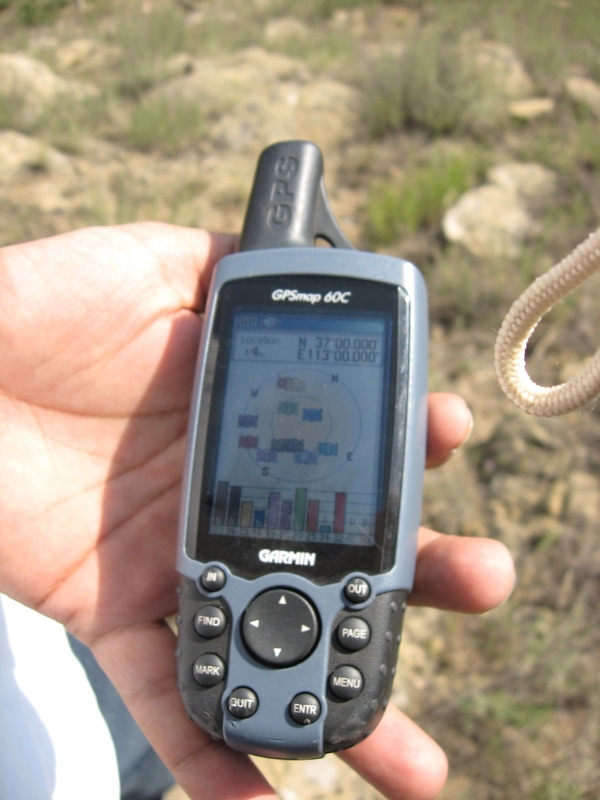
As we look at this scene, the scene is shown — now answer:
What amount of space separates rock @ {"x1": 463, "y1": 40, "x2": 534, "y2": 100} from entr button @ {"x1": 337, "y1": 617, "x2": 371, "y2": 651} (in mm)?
3734

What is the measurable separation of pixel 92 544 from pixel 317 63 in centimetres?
450

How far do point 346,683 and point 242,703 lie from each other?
0.19m

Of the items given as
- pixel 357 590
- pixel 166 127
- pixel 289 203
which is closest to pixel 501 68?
pixel 166 127

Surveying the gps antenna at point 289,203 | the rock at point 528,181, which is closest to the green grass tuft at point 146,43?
the rock at point 528,181

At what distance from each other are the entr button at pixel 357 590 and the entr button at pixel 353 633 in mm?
37

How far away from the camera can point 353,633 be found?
1.30 meters

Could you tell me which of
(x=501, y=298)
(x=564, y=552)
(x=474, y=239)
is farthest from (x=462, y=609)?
(x=474, y=239)

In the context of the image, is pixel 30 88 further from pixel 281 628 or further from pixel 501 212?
pixel 281 628

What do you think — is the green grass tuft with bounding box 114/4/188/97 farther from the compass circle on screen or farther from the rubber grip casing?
the rubber grip casing

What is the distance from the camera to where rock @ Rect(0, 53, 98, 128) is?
13.5ft

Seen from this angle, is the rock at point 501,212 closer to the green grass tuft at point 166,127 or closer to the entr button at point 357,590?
the green grass tuft at point 166,127

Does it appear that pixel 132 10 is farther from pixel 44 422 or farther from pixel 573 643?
pixel 573 643

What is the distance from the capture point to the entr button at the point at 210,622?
1.33 metres

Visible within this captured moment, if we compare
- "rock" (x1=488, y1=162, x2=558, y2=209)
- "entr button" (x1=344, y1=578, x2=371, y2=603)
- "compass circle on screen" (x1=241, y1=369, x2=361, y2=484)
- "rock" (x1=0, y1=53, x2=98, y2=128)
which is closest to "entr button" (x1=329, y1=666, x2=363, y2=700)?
"entr button" (x1=344, y1=578, x2=371, y2=603)
